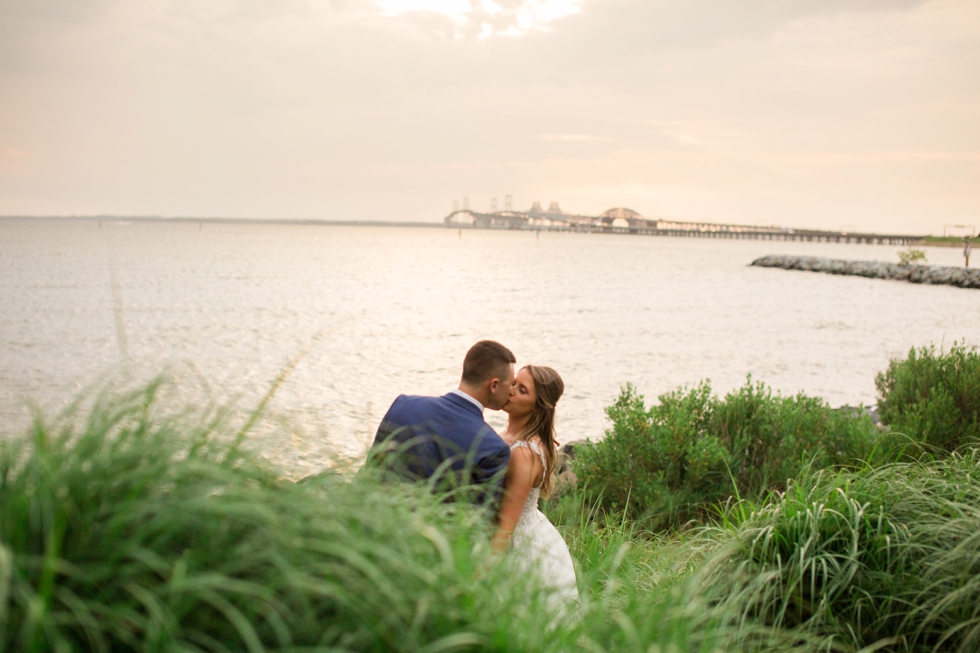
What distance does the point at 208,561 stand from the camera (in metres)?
1.83

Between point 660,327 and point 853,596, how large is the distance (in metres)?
28.7

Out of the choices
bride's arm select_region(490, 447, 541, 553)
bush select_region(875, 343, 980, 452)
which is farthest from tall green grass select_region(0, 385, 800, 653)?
bush select_region(875, 343, 980, 452)

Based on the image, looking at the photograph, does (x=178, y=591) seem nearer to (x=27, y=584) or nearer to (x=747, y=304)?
(x=27, y=584)

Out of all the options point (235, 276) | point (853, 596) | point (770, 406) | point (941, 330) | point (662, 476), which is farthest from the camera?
point (235, 276)

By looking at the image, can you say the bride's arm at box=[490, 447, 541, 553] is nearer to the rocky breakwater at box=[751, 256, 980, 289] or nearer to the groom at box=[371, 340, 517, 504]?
the groom at box=[371, 340, 517, 504]

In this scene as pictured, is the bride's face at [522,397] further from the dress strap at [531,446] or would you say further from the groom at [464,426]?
the dress strap at [531,446]

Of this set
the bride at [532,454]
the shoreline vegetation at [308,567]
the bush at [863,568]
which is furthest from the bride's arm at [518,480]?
the bush at [863,568]

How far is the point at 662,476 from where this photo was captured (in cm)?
801

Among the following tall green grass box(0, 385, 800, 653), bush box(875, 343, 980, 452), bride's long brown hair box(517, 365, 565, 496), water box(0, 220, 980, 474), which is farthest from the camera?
water box(0, 220, 980, 474)

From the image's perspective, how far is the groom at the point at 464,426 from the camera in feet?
12.3

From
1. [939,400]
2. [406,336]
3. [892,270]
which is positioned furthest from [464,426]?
[892,270]

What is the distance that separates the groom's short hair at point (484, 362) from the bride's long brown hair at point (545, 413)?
0.20 meters

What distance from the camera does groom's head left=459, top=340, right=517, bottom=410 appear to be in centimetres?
420

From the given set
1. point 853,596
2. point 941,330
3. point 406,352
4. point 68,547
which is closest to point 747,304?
point 941,330
